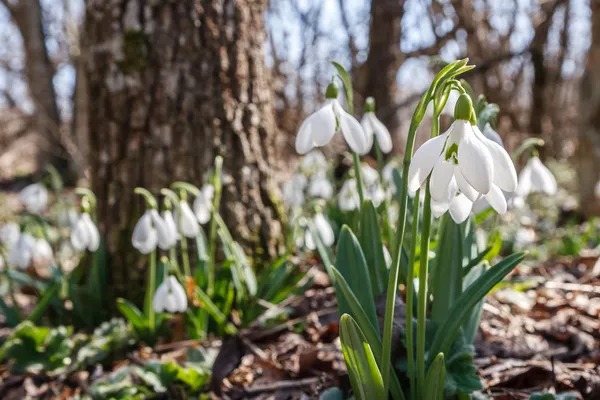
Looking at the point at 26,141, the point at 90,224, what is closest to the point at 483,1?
the point at 90,224

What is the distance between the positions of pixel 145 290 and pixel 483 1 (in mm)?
7081

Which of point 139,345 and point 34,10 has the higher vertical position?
point 34,10

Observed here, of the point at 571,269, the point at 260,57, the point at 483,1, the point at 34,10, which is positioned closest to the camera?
the point at 260,57

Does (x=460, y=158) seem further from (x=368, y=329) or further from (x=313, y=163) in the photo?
(x=313, y=163)

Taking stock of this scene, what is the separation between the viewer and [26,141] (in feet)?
52.7

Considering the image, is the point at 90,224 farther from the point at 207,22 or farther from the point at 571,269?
the point at 571,269

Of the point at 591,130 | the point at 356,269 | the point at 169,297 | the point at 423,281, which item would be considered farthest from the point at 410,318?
the point at 591,130

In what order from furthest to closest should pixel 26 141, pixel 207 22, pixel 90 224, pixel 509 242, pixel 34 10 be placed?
pixel 26 141, pixel 34 10, pixel 509 242, pixel 207 22, pixel 90 224

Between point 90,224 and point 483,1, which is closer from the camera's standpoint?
point 90,224

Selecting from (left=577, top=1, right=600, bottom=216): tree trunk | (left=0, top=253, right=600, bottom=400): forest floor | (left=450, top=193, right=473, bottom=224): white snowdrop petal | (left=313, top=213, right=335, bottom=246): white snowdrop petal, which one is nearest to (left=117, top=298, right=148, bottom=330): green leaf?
(left=0, top=253, right=600, bottom=400): forest floor

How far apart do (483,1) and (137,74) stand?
675cm

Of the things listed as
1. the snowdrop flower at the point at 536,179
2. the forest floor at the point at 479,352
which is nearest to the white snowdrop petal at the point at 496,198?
the forest floor at the point at 479,352

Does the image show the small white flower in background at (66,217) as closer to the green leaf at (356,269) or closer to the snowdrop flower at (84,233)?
the snowdrop flower at (84,233)

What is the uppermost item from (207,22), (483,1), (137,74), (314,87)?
(483,1)
